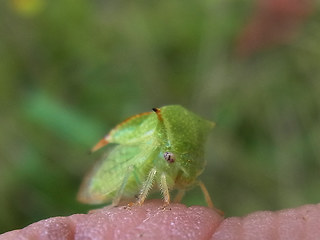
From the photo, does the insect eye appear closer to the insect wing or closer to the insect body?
the insect body

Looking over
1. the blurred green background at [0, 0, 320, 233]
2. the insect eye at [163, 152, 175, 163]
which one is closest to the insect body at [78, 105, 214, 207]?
the insect eye at [163, 152, 175, 163]

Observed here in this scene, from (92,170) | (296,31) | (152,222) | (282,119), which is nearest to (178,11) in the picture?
(296,31)

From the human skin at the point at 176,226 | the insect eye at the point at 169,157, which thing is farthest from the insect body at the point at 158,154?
the human skin at the point at 176,226

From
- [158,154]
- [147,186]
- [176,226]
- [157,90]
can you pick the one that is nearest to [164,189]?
[147,186]

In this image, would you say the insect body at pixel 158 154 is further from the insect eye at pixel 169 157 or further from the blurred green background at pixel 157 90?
the blurred green background at pixel 157 90

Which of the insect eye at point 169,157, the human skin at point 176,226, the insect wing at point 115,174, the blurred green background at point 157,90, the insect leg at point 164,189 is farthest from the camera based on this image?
the blurred green background at point 157,90

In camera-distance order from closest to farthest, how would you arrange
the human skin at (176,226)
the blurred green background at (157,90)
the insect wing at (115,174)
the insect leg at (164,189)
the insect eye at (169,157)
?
the human skin at (176,226) < the insect leg at (164,189) < the insect eye at (169,157) < the insect wing at (115,174) < the blurred green background at (157,90)
